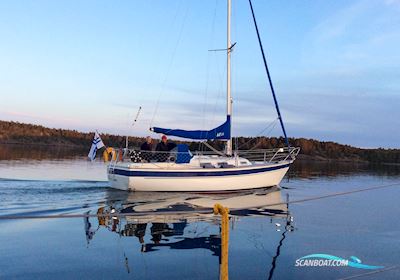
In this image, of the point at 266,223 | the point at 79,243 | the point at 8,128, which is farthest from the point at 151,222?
the point at 8,128

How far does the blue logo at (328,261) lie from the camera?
7507mm

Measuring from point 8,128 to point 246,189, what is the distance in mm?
96658

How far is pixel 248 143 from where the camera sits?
38062mm

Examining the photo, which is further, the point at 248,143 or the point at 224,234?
the point at 248,143

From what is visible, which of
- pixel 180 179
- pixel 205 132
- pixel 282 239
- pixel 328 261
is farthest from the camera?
pixel 205 132

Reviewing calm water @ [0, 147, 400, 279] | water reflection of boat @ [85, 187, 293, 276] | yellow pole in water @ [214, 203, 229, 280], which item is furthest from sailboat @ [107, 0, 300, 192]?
yellow pole in water @ [214, 203, 229, 280]

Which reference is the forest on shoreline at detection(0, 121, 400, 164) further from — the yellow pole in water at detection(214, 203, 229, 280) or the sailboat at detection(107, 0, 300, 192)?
the yellow pole in water at detection(214, 203, 229, 280)

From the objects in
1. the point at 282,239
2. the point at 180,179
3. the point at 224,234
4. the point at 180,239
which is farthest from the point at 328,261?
the point at 180,179

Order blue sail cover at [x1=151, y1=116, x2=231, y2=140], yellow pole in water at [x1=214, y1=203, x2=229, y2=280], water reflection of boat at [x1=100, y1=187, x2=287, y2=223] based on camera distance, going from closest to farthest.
→ yellow pole in water at [x1=214, y1=203, x2=229, y2=280], water reflection of boat at [x1=100, y1=187, x2=287, y2=223], blue sail cover at [x1=151, y1=116, x2=231, y2=140]

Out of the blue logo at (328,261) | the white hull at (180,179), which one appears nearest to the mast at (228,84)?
the white hull at (180,179)

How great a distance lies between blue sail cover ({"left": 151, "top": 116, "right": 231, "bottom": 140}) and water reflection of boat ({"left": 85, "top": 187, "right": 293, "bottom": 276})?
2933mm

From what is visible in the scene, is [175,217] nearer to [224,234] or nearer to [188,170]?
[188,170]

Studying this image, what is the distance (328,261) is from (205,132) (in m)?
11.9

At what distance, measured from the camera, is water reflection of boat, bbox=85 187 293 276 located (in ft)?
27.4
